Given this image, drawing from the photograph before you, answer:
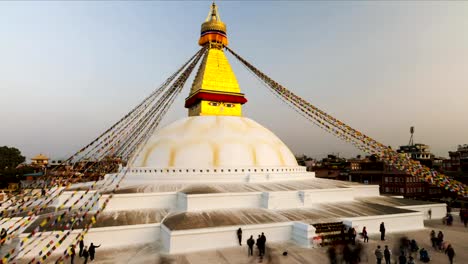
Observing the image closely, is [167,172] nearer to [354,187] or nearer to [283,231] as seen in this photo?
[283,231]

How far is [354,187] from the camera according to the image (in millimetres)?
14516

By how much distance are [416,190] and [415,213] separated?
24.6 meters

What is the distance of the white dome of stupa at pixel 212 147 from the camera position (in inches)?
586

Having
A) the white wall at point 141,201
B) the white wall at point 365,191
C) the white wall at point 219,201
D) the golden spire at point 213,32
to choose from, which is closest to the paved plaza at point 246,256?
the white wall at point 219,201

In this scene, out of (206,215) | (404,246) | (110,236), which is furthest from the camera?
(206,215)

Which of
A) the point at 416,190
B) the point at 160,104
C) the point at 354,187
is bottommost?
the point at 416,190

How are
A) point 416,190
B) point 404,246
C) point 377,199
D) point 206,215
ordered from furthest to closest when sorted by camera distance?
point 416,190 → point 377,199 → point 206,215 → point 404,246

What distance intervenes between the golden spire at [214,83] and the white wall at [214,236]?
955 centimetres

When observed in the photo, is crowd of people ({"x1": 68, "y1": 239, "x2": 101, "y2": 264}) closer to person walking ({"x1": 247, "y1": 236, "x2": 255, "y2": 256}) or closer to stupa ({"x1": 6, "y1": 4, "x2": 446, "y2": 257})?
stupa ({"x1": 6, "y1": 4, "x2": 446, "y2": 257})

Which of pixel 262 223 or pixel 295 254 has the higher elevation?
pixel 262 223

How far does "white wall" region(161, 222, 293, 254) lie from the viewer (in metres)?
8.92

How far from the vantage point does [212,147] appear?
49.7 feet

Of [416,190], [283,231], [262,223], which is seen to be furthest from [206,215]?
[416,190]

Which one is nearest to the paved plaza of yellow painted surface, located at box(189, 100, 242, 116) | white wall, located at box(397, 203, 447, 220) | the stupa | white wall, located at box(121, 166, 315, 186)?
the stupa
